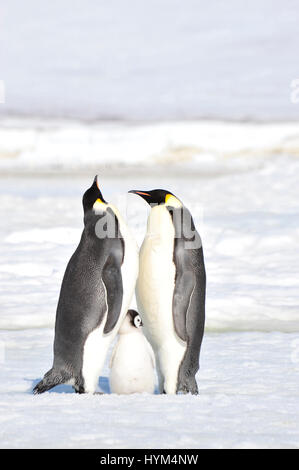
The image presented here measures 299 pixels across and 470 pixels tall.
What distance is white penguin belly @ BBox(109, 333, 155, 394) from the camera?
400 centimetres

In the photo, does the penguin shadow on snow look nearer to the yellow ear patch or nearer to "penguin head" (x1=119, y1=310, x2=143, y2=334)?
"penguin head" (x1=119, y1=310, x2=143, y2=334)

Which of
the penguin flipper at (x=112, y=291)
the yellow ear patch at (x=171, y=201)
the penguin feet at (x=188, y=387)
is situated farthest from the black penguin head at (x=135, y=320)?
the yellow ear patch at (x=171, y=201)

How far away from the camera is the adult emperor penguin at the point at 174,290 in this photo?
4.11 m

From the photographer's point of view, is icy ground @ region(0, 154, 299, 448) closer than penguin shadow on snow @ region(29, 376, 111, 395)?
Yes

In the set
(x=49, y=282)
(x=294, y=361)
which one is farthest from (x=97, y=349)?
(x=49, y=282)

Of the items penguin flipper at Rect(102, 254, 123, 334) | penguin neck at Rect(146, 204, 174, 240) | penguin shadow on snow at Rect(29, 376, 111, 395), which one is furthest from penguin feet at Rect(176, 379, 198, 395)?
penguin neck at Rect(146, 204, 174, 240)

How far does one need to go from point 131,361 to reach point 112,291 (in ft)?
1.19

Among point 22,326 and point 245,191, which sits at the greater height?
point 245,191

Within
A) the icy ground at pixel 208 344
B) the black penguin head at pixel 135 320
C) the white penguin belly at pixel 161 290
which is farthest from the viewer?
the white penguin belly at pixel 161 290

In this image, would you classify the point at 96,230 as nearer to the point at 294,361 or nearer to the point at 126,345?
the point at 126,345

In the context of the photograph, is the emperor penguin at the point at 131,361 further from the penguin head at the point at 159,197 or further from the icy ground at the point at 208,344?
the penguin head at the point at 159,197

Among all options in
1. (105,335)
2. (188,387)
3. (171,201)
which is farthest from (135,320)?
(171,201)

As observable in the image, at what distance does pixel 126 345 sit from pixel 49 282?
4170 millimetres

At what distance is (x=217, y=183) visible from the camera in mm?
17500
